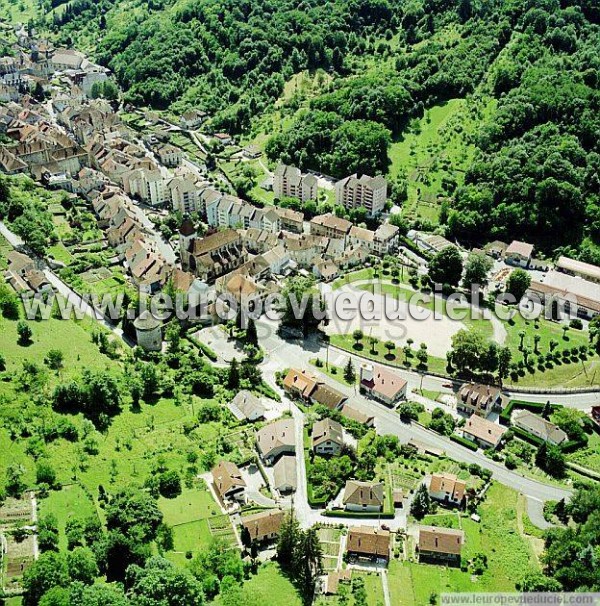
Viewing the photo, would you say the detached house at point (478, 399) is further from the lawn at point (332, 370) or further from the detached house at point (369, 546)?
the detached house at point (369, 546)

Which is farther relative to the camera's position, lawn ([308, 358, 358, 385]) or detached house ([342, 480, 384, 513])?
lawn ([308, 358, 358, 385])

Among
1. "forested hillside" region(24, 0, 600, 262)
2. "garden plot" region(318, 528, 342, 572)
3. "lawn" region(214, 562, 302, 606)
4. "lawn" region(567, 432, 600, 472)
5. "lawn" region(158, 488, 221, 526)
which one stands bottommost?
"lawn" region(567, 432, 600, 472)

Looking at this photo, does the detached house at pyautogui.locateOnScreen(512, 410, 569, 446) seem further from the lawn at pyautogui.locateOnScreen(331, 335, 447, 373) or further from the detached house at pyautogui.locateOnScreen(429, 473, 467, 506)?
the detached house at pyautogui.locateOnScreen(429, 473, 467, 506)

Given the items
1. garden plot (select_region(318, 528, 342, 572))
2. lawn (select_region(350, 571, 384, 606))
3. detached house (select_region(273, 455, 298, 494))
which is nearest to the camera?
lawn (select_region(350, 571, 384, 606))

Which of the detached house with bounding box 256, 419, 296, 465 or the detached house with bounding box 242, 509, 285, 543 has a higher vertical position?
the detached house with bounding box 242, 509, 285, 543

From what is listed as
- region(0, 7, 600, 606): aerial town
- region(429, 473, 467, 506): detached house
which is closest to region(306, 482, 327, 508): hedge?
region(0, 7, 600, 606): aerial town

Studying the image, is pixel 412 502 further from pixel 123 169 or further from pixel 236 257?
pixel 123 169

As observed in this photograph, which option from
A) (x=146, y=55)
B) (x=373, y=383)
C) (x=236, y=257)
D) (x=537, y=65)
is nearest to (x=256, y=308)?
(x=236, y=257)
